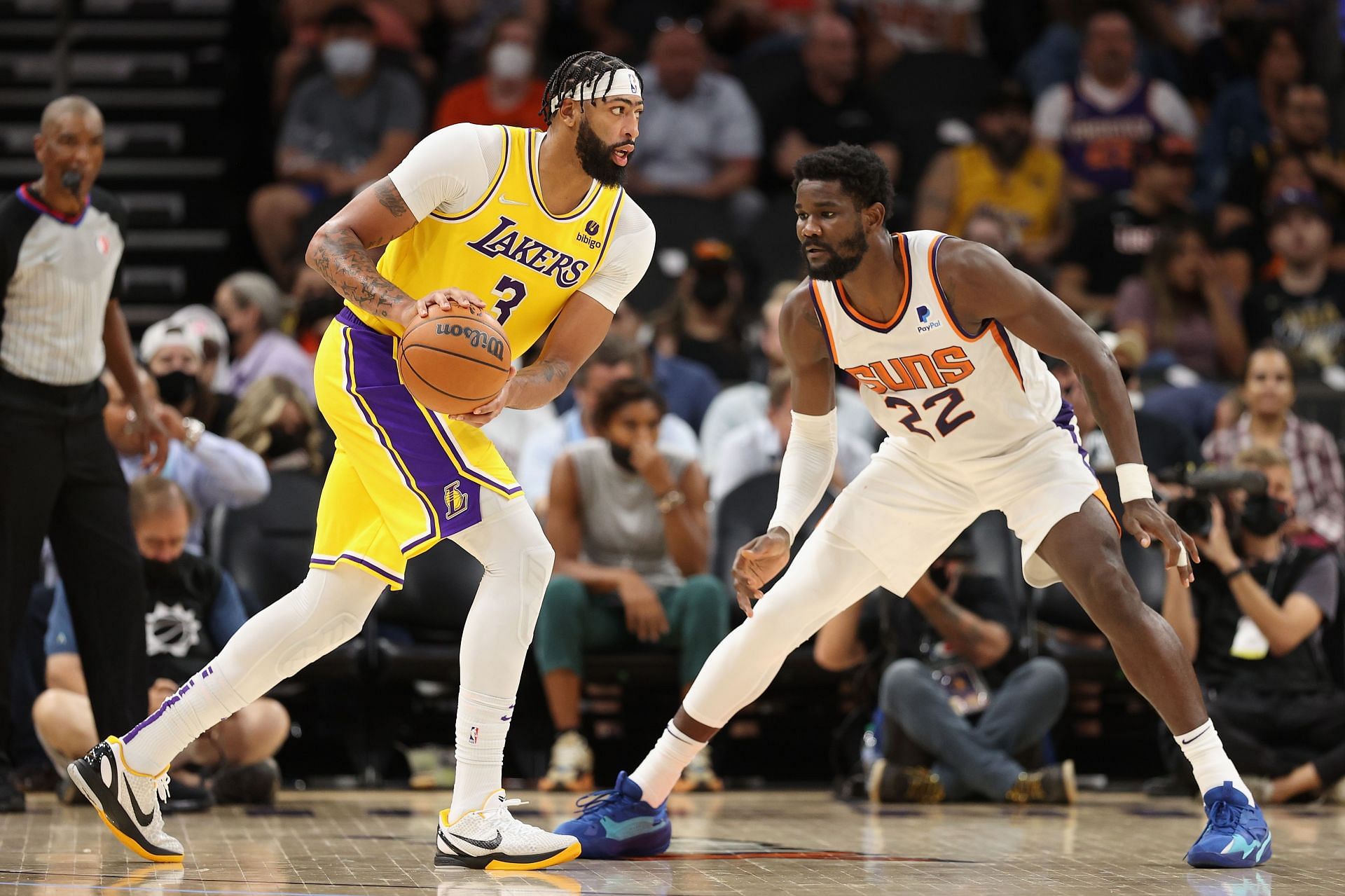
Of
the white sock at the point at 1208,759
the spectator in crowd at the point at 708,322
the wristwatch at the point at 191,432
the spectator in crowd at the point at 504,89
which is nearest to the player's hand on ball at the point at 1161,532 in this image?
the white sock at the point at 1208,759

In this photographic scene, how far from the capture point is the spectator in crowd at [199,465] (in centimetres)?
680

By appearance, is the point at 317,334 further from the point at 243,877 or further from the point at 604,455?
the point at 243,877

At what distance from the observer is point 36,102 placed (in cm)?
1158

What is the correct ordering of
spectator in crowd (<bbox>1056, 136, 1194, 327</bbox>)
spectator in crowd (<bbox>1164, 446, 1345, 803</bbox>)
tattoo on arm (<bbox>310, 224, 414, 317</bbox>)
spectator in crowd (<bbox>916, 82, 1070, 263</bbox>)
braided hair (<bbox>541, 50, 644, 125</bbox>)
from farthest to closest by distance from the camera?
1. spectator in crowd (<bbox>916, 82, 1070, 263</bbox>)
2. spectator in crowd (<bbox>1056, 136, 1194, 327</bbox>)
3. spectator in crowd (<bbox>1164, 446, 1345, 803</bbox>)
4. braided hair (<bbox>541, 50, 644, 125</bbox>)
5. tattoo on arm (<bbox>310, 224, 414, 317</bbox>)

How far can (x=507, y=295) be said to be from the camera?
4.40m

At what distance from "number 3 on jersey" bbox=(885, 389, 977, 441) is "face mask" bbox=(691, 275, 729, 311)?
4628 mm

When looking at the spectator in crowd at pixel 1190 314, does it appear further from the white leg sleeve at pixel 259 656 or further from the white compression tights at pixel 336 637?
the white leg sleeve at pixel 259 656

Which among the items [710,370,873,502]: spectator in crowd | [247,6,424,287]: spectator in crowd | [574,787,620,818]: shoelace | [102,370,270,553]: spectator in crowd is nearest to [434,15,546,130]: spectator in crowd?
[247,6,424,287]: spectator in crowd

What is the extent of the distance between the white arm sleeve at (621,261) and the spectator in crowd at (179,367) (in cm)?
320

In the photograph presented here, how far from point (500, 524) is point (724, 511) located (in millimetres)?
3312

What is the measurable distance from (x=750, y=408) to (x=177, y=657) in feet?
10.3

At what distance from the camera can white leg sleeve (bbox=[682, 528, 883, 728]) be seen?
4.60 m

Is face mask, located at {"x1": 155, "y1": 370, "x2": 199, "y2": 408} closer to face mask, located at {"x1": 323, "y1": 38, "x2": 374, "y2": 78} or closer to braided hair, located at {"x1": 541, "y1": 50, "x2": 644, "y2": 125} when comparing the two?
braided hair, located at {"x1": 541, "y1": 50, "x2": 644, "y2": 125}

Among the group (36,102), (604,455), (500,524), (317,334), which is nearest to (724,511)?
(604,455)
